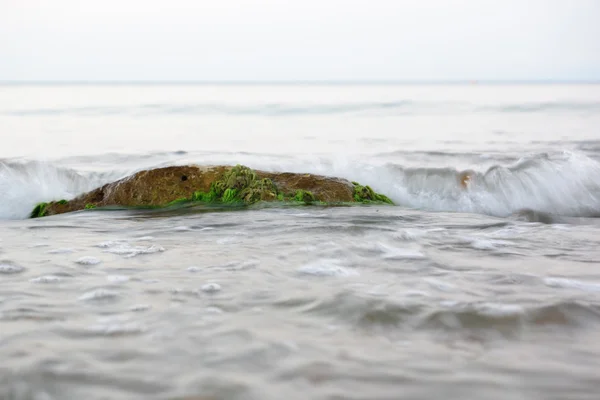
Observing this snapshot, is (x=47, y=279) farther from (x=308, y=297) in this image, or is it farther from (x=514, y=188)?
(x=514, y=188)

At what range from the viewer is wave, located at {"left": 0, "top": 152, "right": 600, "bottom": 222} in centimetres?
677

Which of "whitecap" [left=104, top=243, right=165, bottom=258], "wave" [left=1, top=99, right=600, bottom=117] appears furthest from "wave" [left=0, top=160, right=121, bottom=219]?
"wave" [left=1, top=99, right=600, bottom=117]

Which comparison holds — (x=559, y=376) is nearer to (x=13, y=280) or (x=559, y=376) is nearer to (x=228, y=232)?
(x=13, y=280)

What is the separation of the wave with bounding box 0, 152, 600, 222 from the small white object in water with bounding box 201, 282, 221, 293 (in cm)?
397

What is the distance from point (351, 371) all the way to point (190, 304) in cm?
103

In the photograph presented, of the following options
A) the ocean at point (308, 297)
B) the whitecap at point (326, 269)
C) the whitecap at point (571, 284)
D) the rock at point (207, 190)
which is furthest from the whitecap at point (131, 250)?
the whitecap at point (571, 284)

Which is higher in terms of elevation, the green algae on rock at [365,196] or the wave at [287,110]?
the wave at [287,110]

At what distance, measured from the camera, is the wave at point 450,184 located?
6773 mm

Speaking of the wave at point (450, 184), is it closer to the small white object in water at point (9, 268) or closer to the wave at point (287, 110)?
the small white object in water at point (9, 268)

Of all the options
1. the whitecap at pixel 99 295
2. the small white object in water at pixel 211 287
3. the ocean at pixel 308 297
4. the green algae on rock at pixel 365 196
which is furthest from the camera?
the green algae on rock at pixel 365 196

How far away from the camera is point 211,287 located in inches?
121

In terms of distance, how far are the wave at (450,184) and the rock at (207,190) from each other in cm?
86

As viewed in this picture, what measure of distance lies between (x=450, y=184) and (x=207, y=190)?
3285 millimetres

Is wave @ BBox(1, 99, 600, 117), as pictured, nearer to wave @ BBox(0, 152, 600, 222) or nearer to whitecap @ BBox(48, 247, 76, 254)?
wave @ BBox(0, 152, 600, 222)
